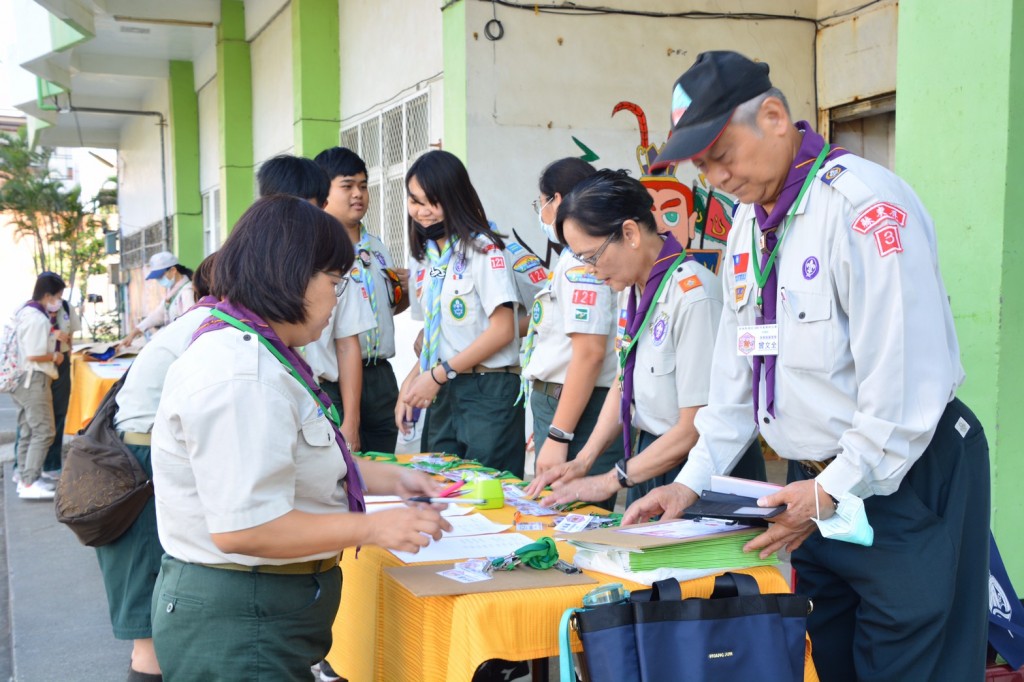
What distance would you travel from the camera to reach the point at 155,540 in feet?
8.42

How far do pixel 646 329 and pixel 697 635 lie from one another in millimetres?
1164

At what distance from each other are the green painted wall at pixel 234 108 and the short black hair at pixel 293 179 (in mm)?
8904

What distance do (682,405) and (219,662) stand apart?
132 centimetres

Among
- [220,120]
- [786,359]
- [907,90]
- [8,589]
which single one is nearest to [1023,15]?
[907,90]

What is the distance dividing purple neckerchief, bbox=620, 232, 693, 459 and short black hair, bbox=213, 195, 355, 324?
1092 mm

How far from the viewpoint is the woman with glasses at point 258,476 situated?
1595mm

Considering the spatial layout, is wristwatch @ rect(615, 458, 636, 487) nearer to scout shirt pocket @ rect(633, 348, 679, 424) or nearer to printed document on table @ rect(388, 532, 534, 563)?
scout shirt pocket @ rect(633, 348, 679, 424)

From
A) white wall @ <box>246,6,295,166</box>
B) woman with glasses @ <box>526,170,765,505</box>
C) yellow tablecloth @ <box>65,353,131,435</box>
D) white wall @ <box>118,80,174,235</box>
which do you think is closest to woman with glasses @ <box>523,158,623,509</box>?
woman with glasses @ <box>526,170,765,505</box>

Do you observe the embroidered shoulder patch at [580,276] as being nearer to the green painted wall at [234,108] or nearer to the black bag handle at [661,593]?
the black bag handle at [661,593]

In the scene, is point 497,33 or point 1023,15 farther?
point 497,33

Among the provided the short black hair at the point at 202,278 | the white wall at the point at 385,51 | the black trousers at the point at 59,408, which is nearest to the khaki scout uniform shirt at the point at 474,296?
the short black hair at the point at 202,278

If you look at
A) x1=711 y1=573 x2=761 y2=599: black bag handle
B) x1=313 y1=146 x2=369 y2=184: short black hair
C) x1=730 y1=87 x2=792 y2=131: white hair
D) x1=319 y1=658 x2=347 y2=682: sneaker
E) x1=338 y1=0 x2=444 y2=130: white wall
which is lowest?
x1=319 y1=658 x2=347 y2=682: sneaker

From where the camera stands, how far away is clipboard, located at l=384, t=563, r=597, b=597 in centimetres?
177

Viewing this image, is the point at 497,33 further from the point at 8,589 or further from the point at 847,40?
the point at 8,589
